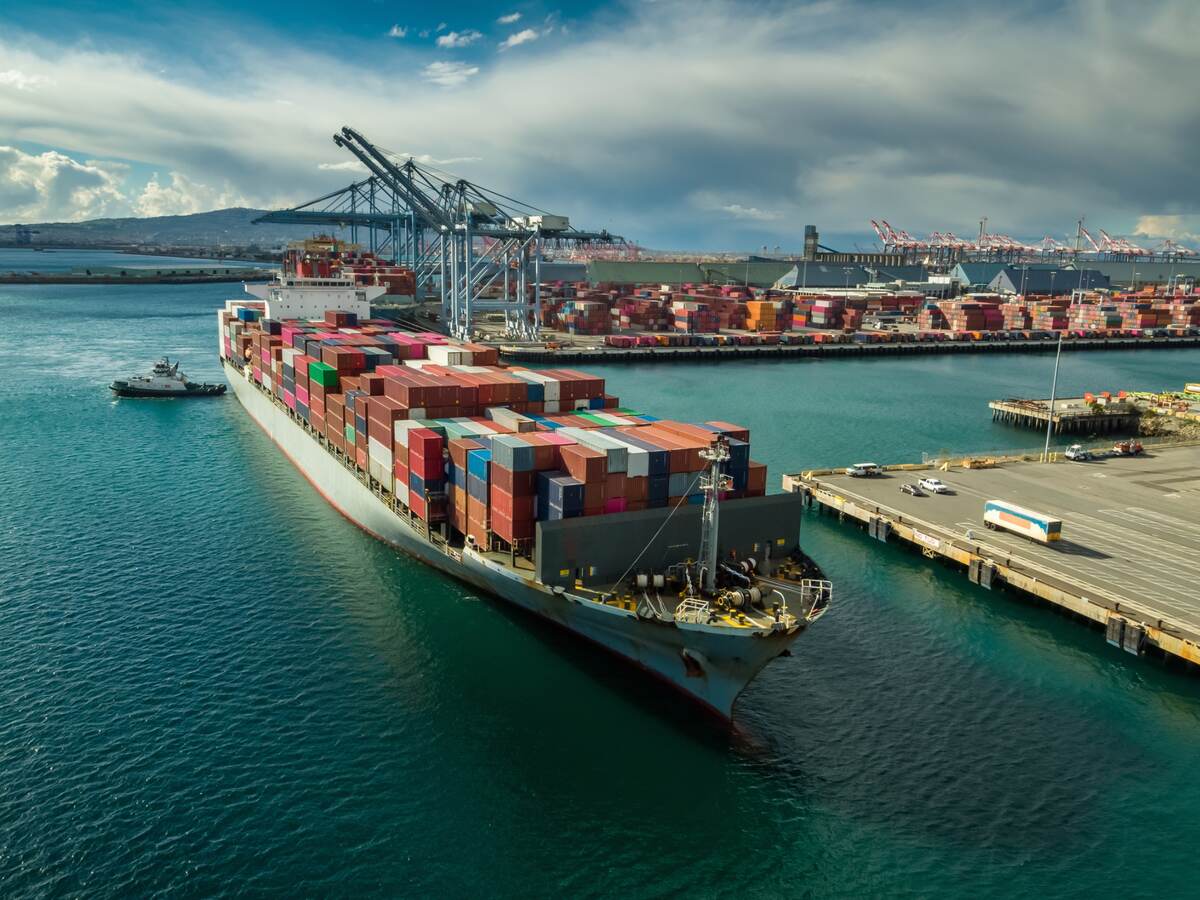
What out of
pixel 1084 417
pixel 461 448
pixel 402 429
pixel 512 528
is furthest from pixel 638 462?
pixel 1084 417

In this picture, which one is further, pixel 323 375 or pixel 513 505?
pixel 323 375

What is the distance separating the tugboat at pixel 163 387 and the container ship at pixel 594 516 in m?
41.3

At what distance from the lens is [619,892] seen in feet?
63.5

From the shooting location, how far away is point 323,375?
47.0 meters

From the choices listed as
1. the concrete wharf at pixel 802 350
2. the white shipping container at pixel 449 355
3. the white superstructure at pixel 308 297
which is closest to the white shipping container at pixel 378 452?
the white shipping container at pixel 449 355

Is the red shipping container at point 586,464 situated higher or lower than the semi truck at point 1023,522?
higher

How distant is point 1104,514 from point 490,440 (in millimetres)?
30915

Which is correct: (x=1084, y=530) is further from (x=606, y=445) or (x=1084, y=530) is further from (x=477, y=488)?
(x=477, y=488)

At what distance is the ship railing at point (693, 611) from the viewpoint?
25.2m

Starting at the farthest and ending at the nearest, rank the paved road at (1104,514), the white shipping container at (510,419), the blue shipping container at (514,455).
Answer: the white shipping container at (510,419), the paved road at (1104,514), the blue shipping container at (514,455)

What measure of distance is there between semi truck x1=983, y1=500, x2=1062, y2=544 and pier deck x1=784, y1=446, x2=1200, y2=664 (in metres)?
0.46

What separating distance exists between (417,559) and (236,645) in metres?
9.30

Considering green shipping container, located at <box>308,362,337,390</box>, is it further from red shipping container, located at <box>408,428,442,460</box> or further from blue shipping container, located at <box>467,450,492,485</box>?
blue shipping container, located at <box>467,450,492,485</box>

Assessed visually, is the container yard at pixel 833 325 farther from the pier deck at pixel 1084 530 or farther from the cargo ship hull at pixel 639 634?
the cargo ship hull at pixel 639 634
